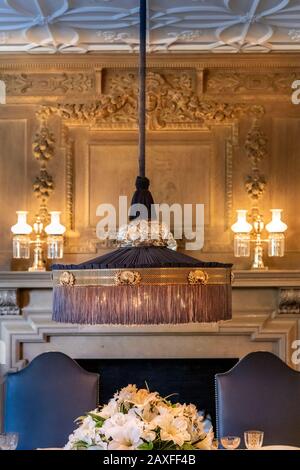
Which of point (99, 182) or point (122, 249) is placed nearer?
point (122, 249)

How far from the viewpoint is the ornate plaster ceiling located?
3.39m

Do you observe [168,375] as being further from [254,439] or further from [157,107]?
[254,439]

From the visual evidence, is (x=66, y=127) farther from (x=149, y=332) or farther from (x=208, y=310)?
(x=208, y=310)

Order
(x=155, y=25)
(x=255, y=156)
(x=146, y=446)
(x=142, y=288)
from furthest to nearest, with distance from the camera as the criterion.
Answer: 1. (x=255, y=156)
2. (x=155, y=25)
3. (x=142, y=288)
4. (x=146, y=446)

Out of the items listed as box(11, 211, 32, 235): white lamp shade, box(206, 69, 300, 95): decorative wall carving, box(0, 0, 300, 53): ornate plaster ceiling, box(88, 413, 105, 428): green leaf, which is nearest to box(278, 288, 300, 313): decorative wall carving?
box(206, 69, 300, 95): decorative wall carving

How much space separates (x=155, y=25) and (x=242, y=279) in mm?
1549

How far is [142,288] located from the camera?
191 cm

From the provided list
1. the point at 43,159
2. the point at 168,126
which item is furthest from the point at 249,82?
the point at 43,159

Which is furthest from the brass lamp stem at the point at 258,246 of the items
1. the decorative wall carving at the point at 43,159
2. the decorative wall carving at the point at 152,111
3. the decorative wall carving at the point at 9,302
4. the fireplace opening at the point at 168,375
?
the decorative wall carving at the point at 9,302

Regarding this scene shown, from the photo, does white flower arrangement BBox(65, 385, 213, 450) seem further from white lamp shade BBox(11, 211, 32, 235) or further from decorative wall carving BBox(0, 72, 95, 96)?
decorative wall carving BBox(0, 72, 95, 96)

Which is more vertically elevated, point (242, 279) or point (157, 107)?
point (157, 107)

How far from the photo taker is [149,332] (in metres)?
4.07
